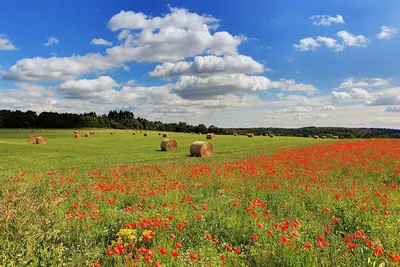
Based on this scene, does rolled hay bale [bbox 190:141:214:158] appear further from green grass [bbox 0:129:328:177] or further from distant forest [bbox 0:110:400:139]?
distant forest [bbox 0:110:400:139]

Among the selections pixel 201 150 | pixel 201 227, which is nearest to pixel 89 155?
pixel 201 150

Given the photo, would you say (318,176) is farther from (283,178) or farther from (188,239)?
(188,239)

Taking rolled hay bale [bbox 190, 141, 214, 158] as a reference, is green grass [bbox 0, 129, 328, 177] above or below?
below

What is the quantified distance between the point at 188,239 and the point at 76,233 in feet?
8.22

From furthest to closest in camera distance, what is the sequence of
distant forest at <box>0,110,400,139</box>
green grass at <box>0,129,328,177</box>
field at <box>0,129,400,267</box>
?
distant forest at <box>0,110,400,139</box>, green grass at <box>0,129,328,177</box>, field at <box>0,129,400,267</box>

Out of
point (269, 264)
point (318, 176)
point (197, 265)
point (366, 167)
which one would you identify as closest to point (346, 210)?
point (269, 264)

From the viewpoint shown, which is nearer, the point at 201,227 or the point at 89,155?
the point at 201,227

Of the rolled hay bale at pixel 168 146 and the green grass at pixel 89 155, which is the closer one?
the green grass at pixel 89 155

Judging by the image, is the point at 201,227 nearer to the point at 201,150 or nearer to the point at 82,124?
the point at 201,150

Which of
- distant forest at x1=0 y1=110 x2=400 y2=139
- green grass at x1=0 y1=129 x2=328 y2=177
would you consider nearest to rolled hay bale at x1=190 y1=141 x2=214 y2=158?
green grass at x1=0 y1=129 x2=328 y2=177

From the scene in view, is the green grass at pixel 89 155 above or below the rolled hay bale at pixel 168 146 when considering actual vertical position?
below

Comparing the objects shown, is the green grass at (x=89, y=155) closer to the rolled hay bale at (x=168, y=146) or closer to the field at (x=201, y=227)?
the rolled hay bale at (x=168, y=146)

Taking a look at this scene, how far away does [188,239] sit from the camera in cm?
652

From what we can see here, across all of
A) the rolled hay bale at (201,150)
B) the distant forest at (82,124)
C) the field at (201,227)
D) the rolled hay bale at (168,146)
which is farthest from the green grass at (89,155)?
the distant forest at (82,124)
